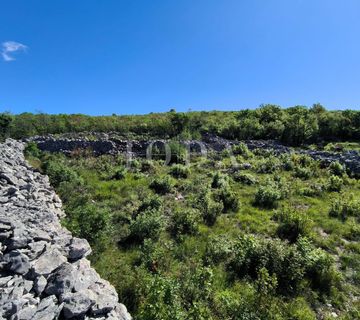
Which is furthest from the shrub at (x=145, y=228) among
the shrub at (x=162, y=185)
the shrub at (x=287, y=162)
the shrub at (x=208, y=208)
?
the shrub at (x=287, y=162)

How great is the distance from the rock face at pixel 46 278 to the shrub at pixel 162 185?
7.46 m

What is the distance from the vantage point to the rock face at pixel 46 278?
4617mm

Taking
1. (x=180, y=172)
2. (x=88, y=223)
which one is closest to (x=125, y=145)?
(x=180, y=172)

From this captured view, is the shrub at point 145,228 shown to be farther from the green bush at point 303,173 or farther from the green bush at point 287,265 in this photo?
the green bush at point 303,173

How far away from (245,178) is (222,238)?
7.24 meters

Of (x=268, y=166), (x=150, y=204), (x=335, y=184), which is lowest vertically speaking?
(x=150, y=204)

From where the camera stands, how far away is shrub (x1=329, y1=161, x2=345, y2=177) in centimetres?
1800

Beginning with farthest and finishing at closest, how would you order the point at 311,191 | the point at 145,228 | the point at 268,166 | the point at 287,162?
the point at 287,162 < the point at 268,166 < the point at 311,191 < the point at 145,228

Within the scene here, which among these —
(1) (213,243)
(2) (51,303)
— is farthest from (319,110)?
(2) (51,303)

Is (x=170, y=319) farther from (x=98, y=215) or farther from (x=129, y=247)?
(x=98, y=215)

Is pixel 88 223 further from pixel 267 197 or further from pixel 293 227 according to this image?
pixel 267 197

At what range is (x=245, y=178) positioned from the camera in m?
16.8

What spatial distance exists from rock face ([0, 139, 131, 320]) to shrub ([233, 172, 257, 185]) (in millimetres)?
10805

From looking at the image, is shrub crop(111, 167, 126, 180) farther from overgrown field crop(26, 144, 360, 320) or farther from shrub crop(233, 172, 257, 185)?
shrub crop(233, 172, 257, 185)
